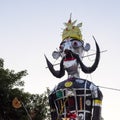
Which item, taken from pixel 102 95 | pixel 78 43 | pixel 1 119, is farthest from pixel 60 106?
pixel 1 119

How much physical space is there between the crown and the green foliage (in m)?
4.48

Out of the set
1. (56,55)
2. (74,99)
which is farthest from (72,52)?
(74,99)

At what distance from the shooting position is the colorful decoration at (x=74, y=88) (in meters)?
12.1

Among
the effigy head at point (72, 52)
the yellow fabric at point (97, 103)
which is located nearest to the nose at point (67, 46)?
the effigy head at point (72, 52)

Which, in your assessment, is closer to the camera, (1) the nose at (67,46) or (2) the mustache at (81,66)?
(2) the mustache at (81,66)

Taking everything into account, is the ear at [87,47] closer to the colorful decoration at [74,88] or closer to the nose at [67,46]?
the colorful decoration at [74,88]

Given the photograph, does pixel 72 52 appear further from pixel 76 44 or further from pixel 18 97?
pixel 18 97

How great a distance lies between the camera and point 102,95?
1252 cm

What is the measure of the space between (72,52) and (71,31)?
0.98m

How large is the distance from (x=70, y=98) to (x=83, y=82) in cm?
69

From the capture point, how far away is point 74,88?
Result: 40.4ft

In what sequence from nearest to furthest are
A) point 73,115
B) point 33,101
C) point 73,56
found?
point 73,115 → point 73,56 → point 33,101

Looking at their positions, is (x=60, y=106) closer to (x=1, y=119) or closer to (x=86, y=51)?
(x=86, y=51)

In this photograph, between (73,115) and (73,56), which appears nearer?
(73,115)
